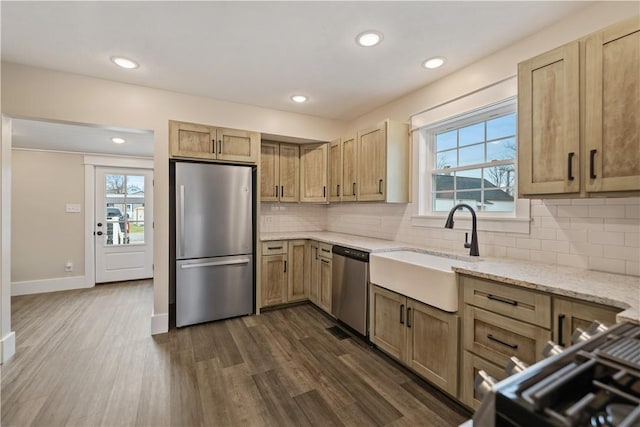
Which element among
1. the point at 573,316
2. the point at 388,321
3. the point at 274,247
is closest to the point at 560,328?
the point at 573,316

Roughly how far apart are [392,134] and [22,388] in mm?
3671

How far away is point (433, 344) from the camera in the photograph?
194cm

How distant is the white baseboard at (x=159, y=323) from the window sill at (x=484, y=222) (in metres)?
2.83

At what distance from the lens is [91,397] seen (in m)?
1.92

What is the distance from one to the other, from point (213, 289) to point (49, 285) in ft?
11.0

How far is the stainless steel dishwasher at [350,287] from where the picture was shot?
8.67 feet

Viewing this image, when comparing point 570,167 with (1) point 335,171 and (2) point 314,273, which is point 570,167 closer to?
(1) point 335,171

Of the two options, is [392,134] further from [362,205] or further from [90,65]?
[90,65]

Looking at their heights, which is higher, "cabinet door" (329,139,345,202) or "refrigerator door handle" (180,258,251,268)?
"cabinet door" (329,139,345,202)

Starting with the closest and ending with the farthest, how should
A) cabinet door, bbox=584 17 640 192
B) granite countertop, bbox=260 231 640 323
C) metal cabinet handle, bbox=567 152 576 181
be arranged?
granite countertop, bbox=260 231 640 323
cabinet door, bbox=584 17 640 192
metal cabinet handle, bbox=567 152 576 181

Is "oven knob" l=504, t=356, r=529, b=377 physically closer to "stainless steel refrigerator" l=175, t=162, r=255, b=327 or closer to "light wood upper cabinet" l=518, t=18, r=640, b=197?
"light wood upper cabinet" l=518, t=18, r=640, b=197

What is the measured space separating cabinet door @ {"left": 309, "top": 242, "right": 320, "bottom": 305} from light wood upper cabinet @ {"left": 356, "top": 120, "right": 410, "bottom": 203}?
3.15ft

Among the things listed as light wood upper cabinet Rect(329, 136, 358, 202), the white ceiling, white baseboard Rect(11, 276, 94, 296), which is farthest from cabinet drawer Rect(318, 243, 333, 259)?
white baseboard Rect(11, 276, 94, 296)

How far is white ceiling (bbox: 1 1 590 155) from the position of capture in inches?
69.2
